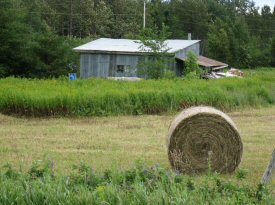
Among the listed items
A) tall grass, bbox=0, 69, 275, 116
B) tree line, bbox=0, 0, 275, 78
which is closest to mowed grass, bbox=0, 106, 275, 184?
tall grass, bbox=0, 69, 275, 116

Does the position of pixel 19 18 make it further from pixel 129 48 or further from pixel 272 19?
pixel 272 19

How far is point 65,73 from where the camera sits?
116 ft

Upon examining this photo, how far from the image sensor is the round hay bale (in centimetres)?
1028

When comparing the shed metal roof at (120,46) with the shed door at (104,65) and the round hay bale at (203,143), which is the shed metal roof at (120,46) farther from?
the round hay bale at (203,143)

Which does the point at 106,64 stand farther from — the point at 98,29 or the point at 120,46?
the point at 98,29

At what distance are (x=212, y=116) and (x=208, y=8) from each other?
292ft

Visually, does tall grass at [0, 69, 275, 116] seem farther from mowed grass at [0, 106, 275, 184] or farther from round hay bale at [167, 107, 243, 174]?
round hay bale at [167, 107, 243, 174]

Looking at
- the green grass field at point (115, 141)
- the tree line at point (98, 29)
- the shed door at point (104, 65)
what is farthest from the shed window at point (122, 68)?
the green grass field at point (115, 141)

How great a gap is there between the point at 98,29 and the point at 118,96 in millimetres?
48639

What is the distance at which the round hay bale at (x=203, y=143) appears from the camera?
10.3 m

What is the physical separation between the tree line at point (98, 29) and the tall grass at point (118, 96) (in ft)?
37.9

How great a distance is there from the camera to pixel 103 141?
13188 mm

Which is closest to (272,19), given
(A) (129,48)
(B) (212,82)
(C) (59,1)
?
(C) (59,1)

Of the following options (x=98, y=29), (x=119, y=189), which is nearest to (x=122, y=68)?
(x=119, y=189)
